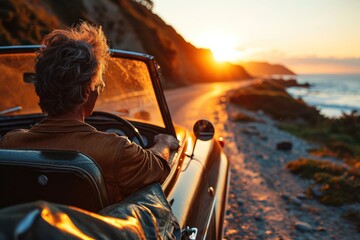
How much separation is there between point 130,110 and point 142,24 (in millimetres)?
33743

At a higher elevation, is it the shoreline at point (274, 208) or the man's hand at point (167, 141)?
the man's hand at point (167, 141)

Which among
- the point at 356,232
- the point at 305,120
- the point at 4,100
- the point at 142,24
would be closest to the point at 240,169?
the point at 356,232

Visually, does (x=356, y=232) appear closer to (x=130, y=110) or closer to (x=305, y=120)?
(x=130, y=110)

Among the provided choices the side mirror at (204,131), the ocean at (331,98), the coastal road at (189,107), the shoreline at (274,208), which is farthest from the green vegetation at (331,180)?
the ocean at (331,98)

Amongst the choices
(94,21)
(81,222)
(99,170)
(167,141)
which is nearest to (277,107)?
(94,21)

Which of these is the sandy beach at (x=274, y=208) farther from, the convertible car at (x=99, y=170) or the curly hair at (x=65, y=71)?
the curly hair at (x=65, y=71)

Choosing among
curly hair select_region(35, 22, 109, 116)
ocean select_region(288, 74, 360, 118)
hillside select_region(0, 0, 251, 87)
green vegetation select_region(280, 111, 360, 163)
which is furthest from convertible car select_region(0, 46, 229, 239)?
ocean select_region(288, 74, 360, 118)

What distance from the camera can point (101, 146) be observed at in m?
1.61

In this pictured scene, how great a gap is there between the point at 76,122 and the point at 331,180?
514 centimetres

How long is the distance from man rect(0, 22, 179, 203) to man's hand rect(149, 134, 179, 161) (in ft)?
1.39

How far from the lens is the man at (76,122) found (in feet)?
5.30

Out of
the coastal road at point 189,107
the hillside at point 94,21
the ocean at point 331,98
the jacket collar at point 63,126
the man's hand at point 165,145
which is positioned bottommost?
the ocean at point 331,98

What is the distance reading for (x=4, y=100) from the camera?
3.48 meters

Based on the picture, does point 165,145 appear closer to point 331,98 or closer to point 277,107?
point 277,107
